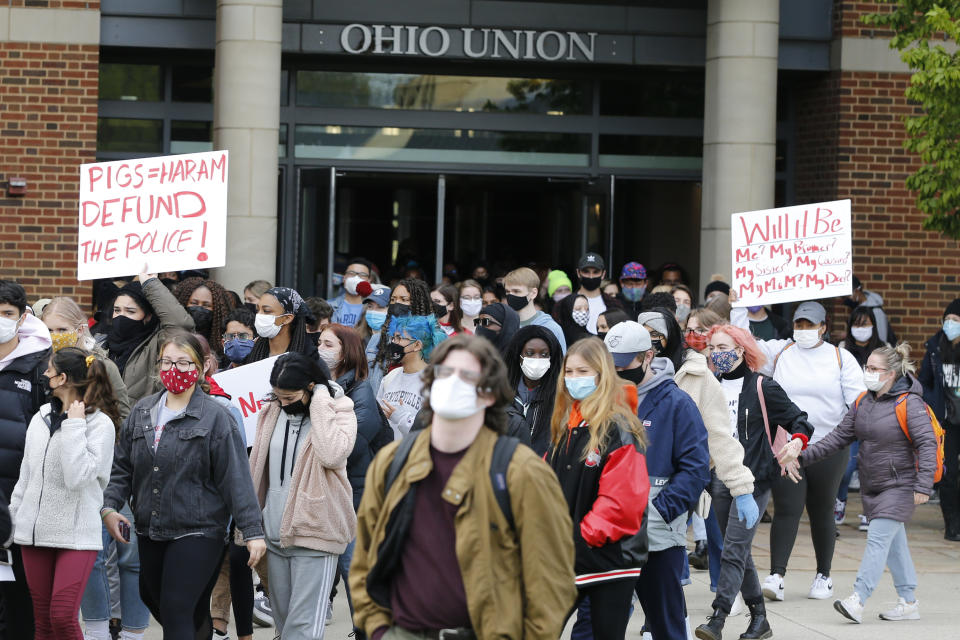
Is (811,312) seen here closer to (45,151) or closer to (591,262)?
(591,262)

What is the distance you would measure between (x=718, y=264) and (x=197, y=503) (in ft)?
29.7

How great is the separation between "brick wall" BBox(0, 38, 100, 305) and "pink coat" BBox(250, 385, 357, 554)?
8.13 meters

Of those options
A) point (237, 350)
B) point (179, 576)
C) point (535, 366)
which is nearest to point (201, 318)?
point (237, 350)

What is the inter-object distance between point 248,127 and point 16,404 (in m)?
7.30

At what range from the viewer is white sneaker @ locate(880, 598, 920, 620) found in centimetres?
878

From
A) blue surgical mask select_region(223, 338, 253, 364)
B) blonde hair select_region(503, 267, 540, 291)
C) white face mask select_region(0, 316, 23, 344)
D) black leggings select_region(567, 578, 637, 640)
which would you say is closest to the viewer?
black leggings select_region(567, 578, 637, 640)

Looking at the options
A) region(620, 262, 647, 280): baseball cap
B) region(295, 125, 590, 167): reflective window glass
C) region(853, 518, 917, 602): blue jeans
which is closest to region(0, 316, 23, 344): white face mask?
region(853, 518, 917, 602): blue jeans

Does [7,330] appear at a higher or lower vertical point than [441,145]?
lower

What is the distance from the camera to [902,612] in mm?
8789

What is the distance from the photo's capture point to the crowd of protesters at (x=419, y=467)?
172 inches

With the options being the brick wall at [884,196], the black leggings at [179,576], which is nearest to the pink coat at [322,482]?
the black leggings at [179,576]

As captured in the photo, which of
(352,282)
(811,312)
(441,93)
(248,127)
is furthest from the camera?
(441,93)

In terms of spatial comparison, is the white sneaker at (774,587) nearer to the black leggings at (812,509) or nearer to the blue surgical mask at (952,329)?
the black leggings at (812,509)

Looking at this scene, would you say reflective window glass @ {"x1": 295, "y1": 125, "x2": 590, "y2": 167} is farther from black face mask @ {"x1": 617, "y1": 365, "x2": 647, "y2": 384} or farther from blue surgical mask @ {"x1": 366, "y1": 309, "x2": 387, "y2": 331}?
black face mask @ {"x1": 617, "y1": 365, "x2": 647, "y2": 384}
